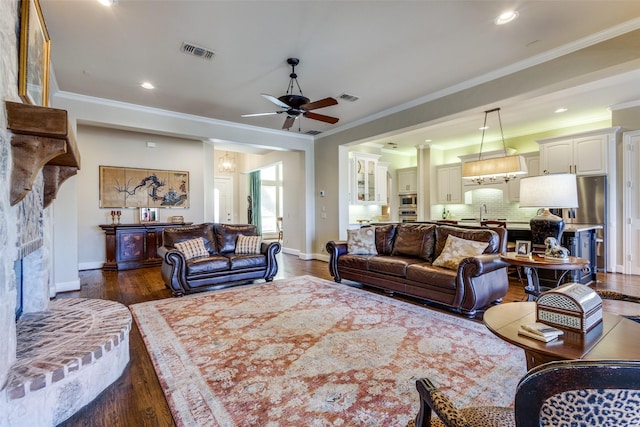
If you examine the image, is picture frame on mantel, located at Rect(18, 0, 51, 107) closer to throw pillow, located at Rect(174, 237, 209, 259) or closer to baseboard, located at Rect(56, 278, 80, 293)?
throw pillow, located at Rect(174, 237, 209, 259)

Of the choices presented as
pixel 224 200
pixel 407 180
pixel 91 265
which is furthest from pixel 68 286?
pixel 407 180

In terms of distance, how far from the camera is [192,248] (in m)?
4.64

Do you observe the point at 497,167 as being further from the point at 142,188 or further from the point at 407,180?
the point at 142,188

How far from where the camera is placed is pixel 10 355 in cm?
164

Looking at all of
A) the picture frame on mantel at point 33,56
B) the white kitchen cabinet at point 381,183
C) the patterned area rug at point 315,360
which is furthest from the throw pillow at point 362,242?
the picture frame on mantel at point 33,56

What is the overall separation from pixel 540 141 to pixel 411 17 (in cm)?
525

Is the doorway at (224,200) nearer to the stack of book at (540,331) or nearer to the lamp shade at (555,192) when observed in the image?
the lamp shade at (555,192)

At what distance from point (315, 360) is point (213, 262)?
8.74 feet

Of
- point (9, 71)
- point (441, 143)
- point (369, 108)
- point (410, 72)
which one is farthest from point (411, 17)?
point (441, 143)

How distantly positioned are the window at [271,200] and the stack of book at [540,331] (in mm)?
10503

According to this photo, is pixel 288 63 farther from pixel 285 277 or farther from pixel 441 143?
pixel 441 143

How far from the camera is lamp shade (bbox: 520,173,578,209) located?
2.76 m

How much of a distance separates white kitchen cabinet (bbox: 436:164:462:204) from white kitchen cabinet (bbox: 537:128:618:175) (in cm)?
196

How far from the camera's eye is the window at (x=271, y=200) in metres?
11.5
